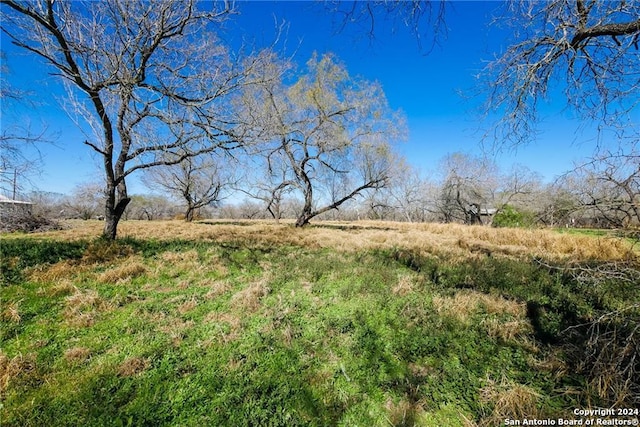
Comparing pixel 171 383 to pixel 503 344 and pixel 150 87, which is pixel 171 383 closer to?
pixel 503 344

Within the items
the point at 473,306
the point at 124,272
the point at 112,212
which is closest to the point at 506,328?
the point at 473,306

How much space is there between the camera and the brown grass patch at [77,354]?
2.97 m

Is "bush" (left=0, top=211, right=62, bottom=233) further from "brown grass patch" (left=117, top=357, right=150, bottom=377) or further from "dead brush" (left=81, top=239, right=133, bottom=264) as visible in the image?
"brown grass patch" (left=117, top=357, right=150, bottom=377)

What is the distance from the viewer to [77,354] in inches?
120

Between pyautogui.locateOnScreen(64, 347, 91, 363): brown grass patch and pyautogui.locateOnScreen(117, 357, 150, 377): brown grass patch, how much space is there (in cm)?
54

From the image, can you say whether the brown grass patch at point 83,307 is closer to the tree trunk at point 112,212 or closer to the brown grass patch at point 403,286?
the tree trunk at point 112,212

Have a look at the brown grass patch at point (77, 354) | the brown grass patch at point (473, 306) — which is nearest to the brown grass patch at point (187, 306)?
the brown grass patch at point (77, 354)

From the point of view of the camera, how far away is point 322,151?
15727 mm

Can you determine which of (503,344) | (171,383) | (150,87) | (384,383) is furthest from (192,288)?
(503,344)

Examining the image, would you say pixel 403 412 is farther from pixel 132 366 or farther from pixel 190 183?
pixel 190 183

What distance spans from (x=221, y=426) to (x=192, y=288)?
3177 millimetres

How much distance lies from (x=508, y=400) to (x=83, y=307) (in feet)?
18.6

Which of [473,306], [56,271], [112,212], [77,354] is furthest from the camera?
[112,212]

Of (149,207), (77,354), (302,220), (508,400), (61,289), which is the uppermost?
(149,207)
